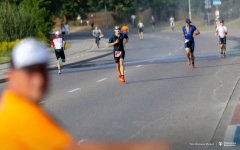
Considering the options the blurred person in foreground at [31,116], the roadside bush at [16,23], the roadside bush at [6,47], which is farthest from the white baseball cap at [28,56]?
the roadside bush at [16,23]

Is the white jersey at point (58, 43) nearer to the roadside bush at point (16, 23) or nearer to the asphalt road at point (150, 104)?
the asphalt road at point (150, 104)

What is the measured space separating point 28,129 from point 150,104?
9238 mm

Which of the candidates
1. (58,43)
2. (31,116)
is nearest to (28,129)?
(31,116)

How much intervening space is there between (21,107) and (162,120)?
23.9 feet

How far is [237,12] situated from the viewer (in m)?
63.7

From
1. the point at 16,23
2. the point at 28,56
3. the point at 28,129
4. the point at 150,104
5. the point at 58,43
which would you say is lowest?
the point at 150,104

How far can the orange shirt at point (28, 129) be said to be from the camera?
1840 mm

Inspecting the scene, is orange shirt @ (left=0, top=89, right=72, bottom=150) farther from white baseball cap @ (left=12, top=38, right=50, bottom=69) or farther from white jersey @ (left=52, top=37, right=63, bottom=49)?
white jersey @ (left=52, top=37, right=63, bottom=49)

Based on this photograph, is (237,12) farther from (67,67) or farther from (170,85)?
(170,85)

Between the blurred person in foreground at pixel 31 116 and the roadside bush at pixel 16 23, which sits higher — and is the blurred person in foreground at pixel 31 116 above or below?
above

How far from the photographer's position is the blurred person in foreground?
1842 millimetres

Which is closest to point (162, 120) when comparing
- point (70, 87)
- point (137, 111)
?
point (137, 111)

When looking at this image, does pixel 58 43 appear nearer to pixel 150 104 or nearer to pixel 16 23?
pixel 150 104

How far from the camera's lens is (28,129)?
1.88 m
